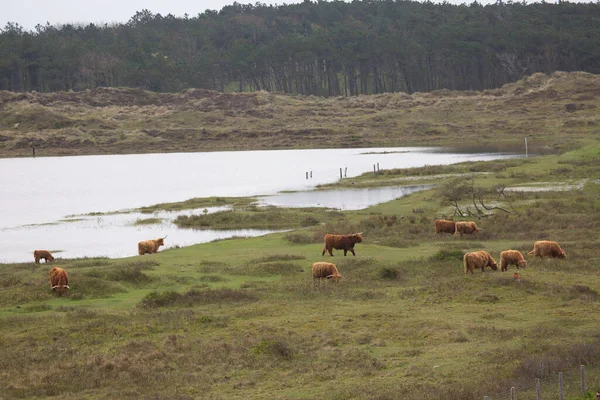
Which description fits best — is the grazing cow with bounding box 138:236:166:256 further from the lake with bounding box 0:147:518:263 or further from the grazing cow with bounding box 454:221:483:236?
the grazing cow with bounding box 454:221:483:236

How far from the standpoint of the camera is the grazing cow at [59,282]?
86.7 ft

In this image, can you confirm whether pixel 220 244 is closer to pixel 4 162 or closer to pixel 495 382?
pixel 495 382

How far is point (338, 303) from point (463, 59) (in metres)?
151

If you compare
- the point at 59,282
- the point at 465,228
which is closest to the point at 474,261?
the point at 465,228

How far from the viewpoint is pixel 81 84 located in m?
180

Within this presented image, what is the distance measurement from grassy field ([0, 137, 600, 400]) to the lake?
10612 millimetres

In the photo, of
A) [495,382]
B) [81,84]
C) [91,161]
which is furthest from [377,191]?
[81,84]

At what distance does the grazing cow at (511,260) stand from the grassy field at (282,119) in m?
89.8

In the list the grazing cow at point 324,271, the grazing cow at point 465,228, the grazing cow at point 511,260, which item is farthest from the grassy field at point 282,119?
the grazing cow at point 324,271

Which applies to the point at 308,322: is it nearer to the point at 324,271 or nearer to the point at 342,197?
the point at 324,271

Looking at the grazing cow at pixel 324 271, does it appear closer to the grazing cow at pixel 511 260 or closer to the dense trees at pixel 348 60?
the grazing cow at pixel 511 260

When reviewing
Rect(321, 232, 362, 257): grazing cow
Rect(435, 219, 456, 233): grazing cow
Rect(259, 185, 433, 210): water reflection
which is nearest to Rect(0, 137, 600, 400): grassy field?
Rect(321, 232, 362, 257): grazing cow

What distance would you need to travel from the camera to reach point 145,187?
80812mm

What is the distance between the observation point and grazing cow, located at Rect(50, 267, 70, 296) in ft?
86.7
